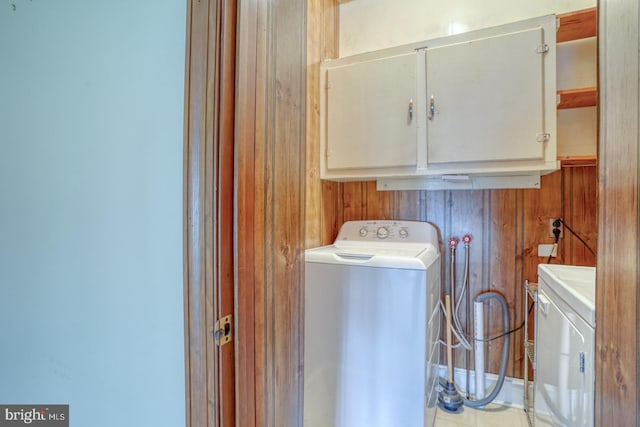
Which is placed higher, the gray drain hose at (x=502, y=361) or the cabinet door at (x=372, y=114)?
the cabinet door at (x=372, y=114)

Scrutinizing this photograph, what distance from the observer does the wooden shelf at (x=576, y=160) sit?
1.56m

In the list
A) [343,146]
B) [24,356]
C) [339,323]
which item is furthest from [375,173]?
[24,356]

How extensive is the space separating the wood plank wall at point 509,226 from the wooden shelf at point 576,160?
11 centimetres

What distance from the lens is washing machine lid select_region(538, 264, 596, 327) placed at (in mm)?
884

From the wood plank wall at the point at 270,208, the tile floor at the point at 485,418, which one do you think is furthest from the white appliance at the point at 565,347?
the wood plank wall at the point at 270,208

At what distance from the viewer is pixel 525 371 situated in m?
1.79

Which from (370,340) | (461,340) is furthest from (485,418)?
(370,340)

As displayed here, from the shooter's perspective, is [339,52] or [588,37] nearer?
[588,37]

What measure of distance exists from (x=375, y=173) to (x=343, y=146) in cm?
28

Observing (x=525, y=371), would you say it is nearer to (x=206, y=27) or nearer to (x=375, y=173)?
(x=375, y=173)

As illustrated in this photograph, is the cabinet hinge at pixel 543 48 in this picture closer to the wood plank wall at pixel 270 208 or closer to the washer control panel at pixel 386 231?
the washer control panel at pixel 386 231

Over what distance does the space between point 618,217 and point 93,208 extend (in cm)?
123

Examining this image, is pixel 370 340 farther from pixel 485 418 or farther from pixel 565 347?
pixel 485 418

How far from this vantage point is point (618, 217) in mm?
574
